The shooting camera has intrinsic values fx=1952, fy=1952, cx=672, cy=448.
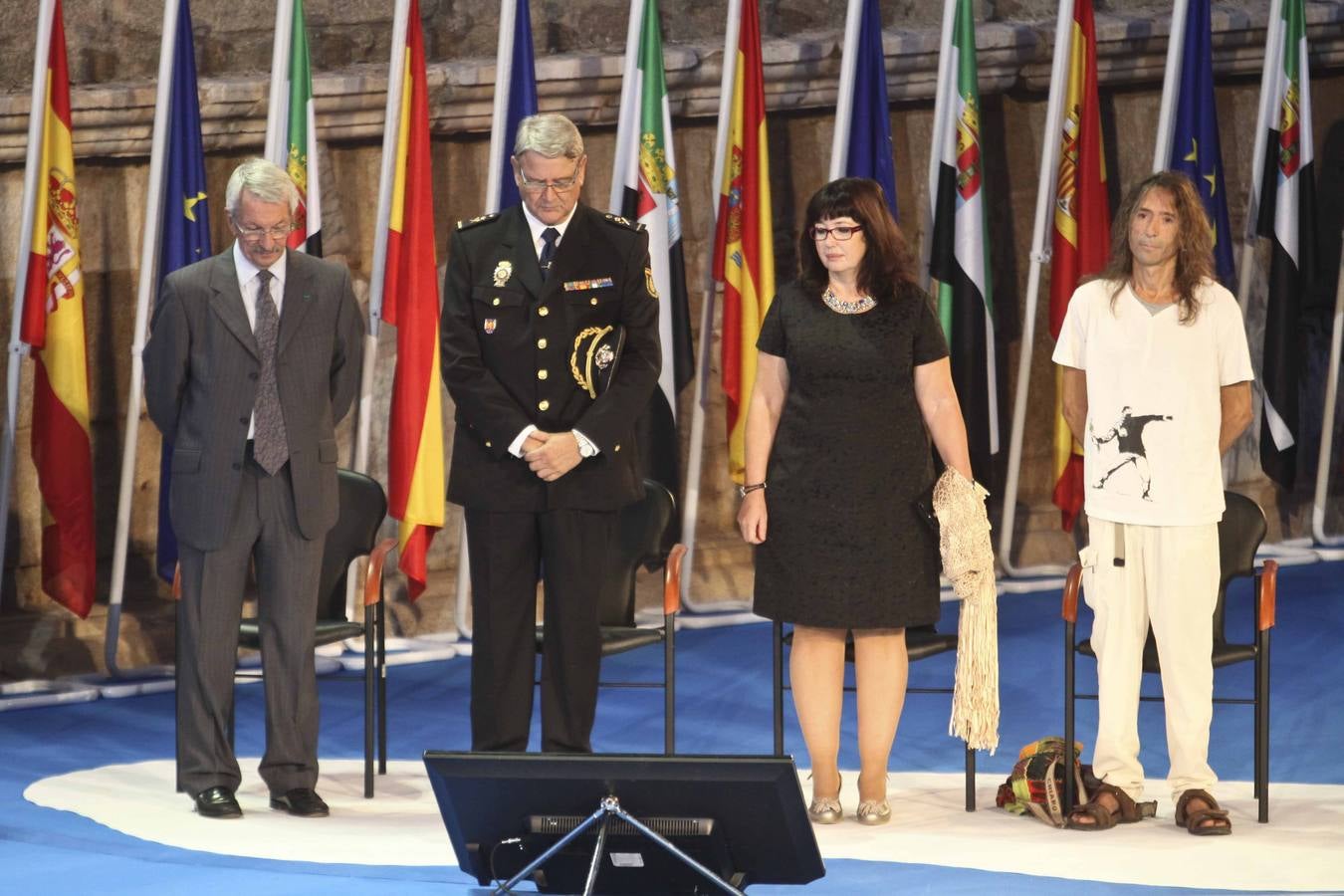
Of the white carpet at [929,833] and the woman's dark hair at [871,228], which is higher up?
the woman's dark hair at [871,228]

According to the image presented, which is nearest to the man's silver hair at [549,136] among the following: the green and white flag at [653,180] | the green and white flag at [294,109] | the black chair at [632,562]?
the black chair at [632,562]

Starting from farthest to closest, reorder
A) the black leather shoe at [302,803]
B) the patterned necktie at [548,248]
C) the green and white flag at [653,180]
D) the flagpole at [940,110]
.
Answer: the flagpole at [940,110], the green and white flag at [653,180], the black leather shoe at [302,803], the patterned necktie at [548,248]

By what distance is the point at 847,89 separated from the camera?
716 cm

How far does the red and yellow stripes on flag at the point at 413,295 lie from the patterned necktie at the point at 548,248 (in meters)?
2.37

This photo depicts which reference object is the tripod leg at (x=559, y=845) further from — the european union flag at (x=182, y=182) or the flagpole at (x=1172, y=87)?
the flagpole at (x=1172, y=87)

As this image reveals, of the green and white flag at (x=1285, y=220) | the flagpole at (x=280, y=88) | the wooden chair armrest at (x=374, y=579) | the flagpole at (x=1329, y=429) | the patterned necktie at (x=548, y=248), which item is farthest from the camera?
the flagpole at (x=1329, y=429)

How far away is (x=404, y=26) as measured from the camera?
22.0 ft

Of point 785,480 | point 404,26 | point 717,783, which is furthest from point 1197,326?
point 404,26

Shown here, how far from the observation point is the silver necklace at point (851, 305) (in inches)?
177

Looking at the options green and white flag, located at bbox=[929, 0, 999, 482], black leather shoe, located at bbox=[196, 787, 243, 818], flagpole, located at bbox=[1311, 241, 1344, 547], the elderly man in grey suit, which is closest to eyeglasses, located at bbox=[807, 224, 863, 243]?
the elderly man in grey suit

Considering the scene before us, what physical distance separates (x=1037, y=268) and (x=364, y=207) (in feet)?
8.42

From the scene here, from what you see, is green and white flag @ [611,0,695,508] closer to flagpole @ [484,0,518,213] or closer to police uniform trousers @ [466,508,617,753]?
flagpole @ [484,0,518,213]

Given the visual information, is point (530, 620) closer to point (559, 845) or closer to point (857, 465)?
point (857, 465)

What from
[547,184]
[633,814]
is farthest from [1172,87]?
[633,814]
